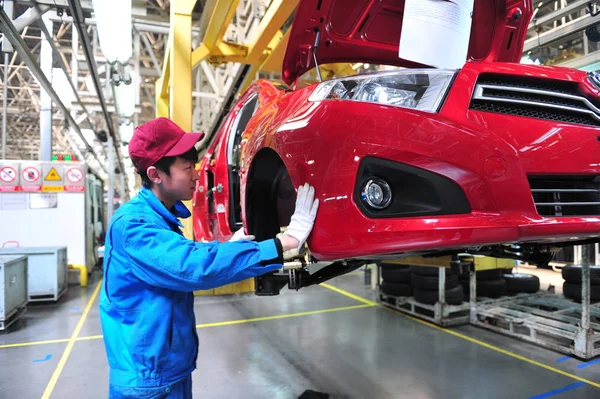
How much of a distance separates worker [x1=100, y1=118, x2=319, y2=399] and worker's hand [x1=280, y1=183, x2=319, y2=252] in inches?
5.5

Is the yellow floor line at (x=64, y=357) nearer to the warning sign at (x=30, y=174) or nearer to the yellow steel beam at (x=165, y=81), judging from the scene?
the warning sign at (x=30, y=174)

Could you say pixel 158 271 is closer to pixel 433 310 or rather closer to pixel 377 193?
pixel 377 193

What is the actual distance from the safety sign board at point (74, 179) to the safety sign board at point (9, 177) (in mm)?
688

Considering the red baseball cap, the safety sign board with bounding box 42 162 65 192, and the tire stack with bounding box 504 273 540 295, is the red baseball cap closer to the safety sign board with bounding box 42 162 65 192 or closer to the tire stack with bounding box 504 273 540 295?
the tire stack with bounding box 504 273 540 295

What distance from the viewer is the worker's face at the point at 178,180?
1.32 meters

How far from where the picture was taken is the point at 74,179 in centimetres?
657

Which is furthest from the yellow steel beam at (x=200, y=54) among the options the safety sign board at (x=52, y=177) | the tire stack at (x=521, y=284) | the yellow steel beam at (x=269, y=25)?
the tire stack at (x=521, y=284)

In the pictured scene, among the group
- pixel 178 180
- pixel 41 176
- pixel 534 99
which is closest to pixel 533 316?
pixel 534 99

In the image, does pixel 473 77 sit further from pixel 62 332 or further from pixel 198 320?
pixel 62 332

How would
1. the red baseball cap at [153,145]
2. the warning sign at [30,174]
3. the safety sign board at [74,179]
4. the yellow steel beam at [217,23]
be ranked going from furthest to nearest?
the safety sign board at [74,179] < the warning sign at [30,174] < the yellow steel beam at [217,23] < the red baseball cap at [153,145]

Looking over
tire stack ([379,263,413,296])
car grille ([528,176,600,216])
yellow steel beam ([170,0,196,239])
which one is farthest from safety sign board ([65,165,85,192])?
car grille ([528,176,600,216])

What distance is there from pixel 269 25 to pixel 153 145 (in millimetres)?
3279

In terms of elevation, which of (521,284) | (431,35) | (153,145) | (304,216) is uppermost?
(431,35)

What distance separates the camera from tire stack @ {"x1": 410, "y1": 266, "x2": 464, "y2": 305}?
446 cm
